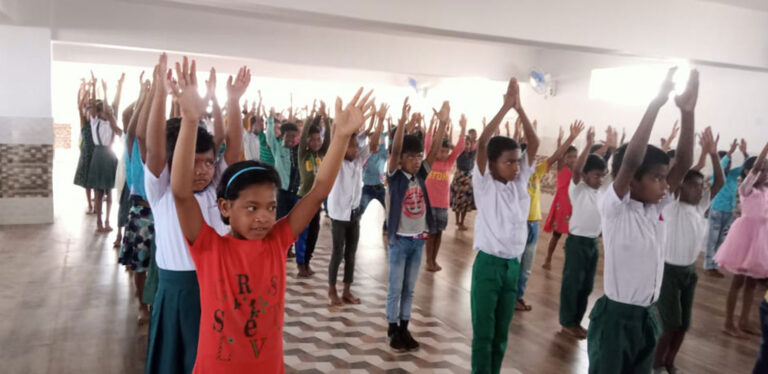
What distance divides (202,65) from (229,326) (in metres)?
11.1

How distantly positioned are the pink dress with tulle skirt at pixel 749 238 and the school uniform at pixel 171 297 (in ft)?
13.6

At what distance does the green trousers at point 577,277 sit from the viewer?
4117mm

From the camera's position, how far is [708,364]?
12.3 feet

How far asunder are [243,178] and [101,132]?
5704 mm

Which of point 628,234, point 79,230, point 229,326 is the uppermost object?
point 628,234

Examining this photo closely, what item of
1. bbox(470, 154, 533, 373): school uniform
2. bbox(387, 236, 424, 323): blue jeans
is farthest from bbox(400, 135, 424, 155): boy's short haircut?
bbox(470, 154, 533, 373): school uniform

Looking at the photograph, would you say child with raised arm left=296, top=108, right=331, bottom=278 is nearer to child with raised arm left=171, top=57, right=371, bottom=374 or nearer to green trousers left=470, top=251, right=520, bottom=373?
green trousers left=470, top=251, right=520, bottom=373

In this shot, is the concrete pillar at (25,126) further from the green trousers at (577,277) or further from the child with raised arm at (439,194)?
the green trousers at (577,277)

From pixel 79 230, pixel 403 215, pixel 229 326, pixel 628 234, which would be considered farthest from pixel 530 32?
pixel 79 230

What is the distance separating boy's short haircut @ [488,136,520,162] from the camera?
3.02 metres

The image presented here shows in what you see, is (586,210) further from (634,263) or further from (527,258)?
(634,263)

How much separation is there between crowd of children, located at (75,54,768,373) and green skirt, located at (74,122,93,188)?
2083mm

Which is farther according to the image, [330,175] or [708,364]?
[708,364]

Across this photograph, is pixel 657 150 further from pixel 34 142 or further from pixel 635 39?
pixel 34 142
